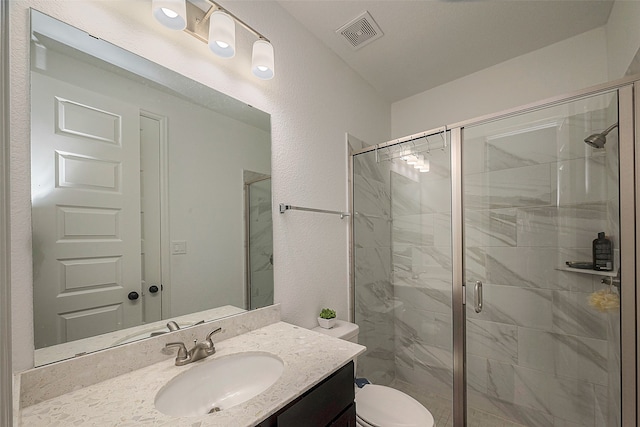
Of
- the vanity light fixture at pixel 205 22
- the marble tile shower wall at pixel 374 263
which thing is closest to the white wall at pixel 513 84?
the marble tile shower wall at pixel 374 263

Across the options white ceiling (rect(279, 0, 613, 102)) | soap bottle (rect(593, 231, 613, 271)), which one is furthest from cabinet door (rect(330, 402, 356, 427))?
white ceiling (rect(279, 0, 613, 102))

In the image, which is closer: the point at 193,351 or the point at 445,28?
the point at 193,351

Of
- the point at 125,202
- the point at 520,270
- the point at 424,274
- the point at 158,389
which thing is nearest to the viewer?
the point at 158,389

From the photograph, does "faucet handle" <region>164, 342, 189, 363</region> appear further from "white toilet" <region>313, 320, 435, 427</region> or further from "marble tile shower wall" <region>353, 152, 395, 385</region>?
"marble tile shower wall" <region>353, 152, 395, 385</region>

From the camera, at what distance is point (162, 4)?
3.11 ft

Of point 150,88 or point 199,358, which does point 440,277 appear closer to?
point 199,358

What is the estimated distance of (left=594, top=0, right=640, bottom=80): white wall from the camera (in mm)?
1277

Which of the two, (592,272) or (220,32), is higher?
(220,32)

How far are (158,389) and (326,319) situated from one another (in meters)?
0.98

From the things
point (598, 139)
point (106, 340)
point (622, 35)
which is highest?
point (622, 35)

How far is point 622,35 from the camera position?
4.74ft

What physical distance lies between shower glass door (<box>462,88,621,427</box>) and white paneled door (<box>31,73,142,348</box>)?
1.72 metres

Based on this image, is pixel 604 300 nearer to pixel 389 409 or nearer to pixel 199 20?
pixel 389 409

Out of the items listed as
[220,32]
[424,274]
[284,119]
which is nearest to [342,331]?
[424,274]
